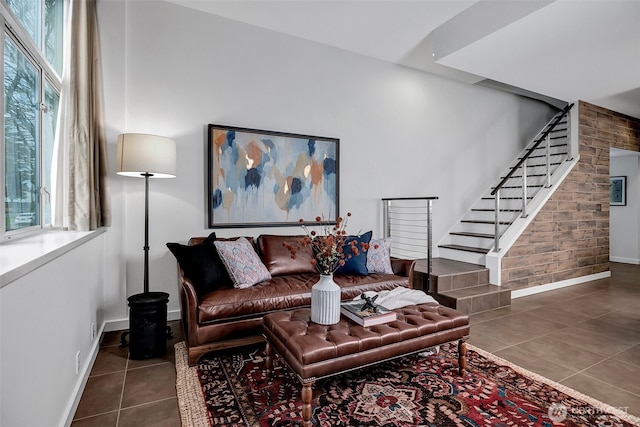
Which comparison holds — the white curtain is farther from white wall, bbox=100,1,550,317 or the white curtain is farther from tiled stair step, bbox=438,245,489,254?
tiled stair step, bbox=438,245,489,254

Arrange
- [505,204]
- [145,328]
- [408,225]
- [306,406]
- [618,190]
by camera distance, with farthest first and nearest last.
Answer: [618,190] → [505,204] → [408,225] → [145,328] → [306,406]

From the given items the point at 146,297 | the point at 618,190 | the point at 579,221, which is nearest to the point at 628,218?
the point at 618,190

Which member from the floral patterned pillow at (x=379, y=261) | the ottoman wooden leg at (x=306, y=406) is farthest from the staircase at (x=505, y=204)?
the ottoman wooden leg at (x=306, y=406)

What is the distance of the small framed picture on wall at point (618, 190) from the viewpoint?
6938 mm

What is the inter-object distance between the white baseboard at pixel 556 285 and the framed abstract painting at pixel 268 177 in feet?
8.97

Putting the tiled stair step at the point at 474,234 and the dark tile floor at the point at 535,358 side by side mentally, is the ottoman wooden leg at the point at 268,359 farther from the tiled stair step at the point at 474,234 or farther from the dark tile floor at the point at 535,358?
the tiled stair step at the point at 474,234

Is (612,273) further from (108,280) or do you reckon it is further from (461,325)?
(108,280)

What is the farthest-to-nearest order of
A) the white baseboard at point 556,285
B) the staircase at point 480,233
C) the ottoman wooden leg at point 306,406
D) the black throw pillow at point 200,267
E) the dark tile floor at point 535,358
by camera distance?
the white baseboard at point 556,285 → the staircase at point 480,233 → the black throw pillow at point 200,267 → the dark tile floor at point 535,358 → the ottoman wooden leg at point 306,406

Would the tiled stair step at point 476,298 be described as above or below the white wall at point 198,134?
below

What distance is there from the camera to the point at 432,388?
2186mm

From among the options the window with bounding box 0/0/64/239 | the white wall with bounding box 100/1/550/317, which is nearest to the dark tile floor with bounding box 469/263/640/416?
the white wall with bounding box 100/1/550/317

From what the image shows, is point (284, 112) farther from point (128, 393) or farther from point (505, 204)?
point (505, 204)

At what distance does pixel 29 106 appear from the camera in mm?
2156

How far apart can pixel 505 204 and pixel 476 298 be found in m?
2.55
